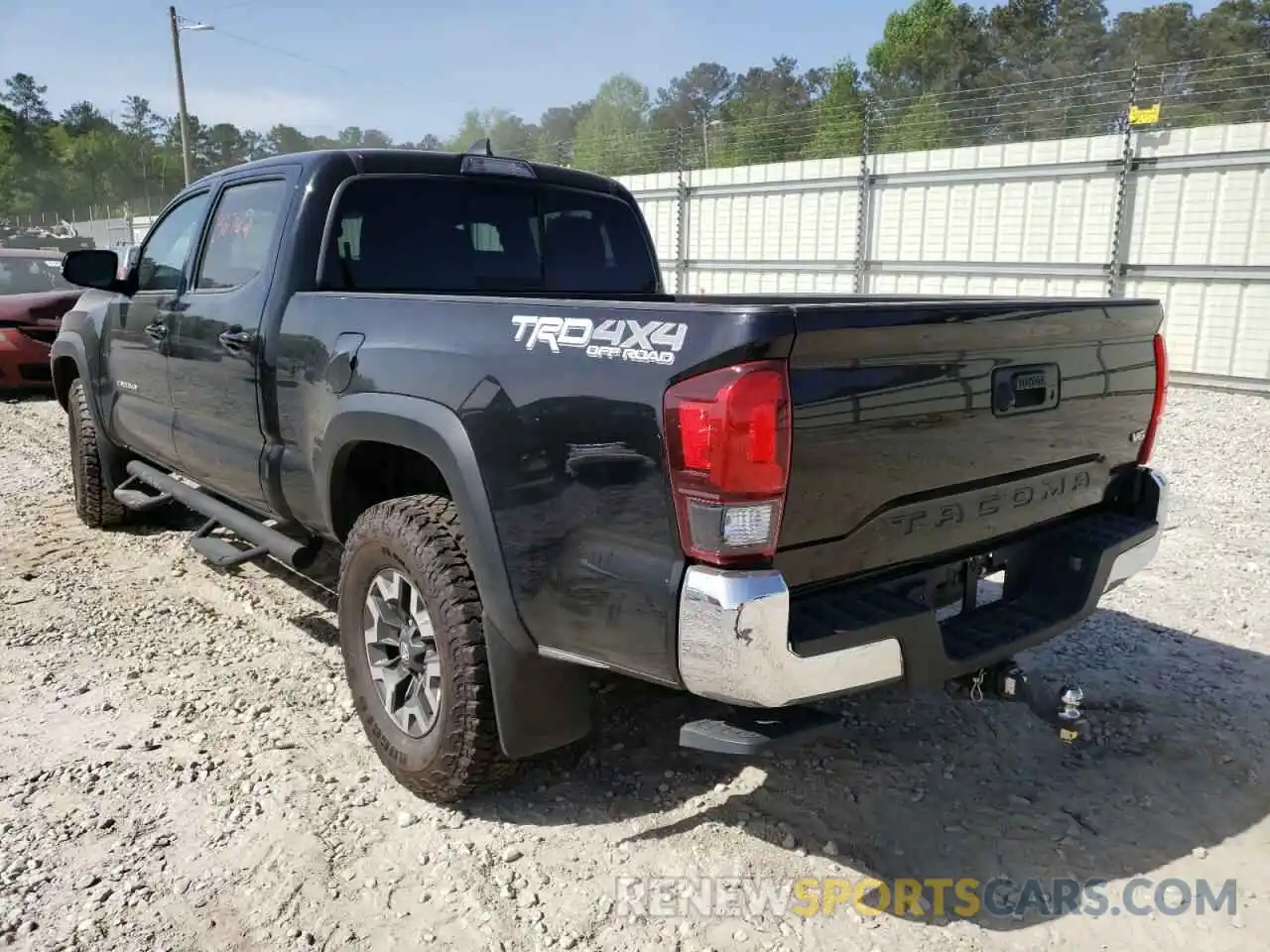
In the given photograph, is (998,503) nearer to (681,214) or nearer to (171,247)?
(171,247)

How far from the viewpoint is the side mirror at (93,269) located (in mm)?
4566

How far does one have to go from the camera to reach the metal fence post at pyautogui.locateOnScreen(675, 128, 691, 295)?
15.7 metres

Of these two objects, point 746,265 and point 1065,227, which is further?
point 746,265

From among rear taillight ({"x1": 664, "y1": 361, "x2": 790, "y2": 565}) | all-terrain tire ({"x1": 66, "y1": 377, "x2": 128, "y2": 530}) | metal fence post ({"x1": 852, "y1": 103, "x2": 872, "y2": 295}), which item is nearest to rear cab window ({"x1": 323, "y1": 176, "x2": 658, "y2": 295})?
rear taillight ({"x1": 664, "y1": 361, "x2": 790, "y2": 565})

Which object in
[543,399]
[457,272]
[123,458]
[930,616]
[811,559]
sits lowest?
[123,458]

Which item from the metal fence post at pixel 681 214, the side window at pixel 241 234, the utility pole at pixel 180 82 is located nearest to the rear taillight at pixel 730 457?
the side window at pixel 241 234

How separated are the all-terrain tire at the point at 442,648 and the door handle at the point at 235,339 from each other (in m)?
0.98

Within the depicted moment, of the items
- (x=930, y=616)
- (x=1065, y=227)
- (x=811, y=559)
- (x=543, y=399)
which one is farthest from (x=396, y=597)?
(x=1065, y=227)

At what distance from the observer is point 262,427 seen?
3594 mm

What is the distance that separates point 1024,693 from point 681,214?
13.9 metres

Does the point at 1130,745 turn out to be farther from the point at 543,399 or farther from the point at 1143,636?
the point at 543,399

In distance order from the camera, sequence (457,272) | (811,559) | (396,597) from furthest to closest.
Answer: (457,272), (396,597), (811,559)

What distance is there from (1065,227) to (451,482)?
10840 mm

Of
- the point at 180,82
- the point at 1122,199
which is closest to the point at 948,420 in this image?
the point at 1122,199
